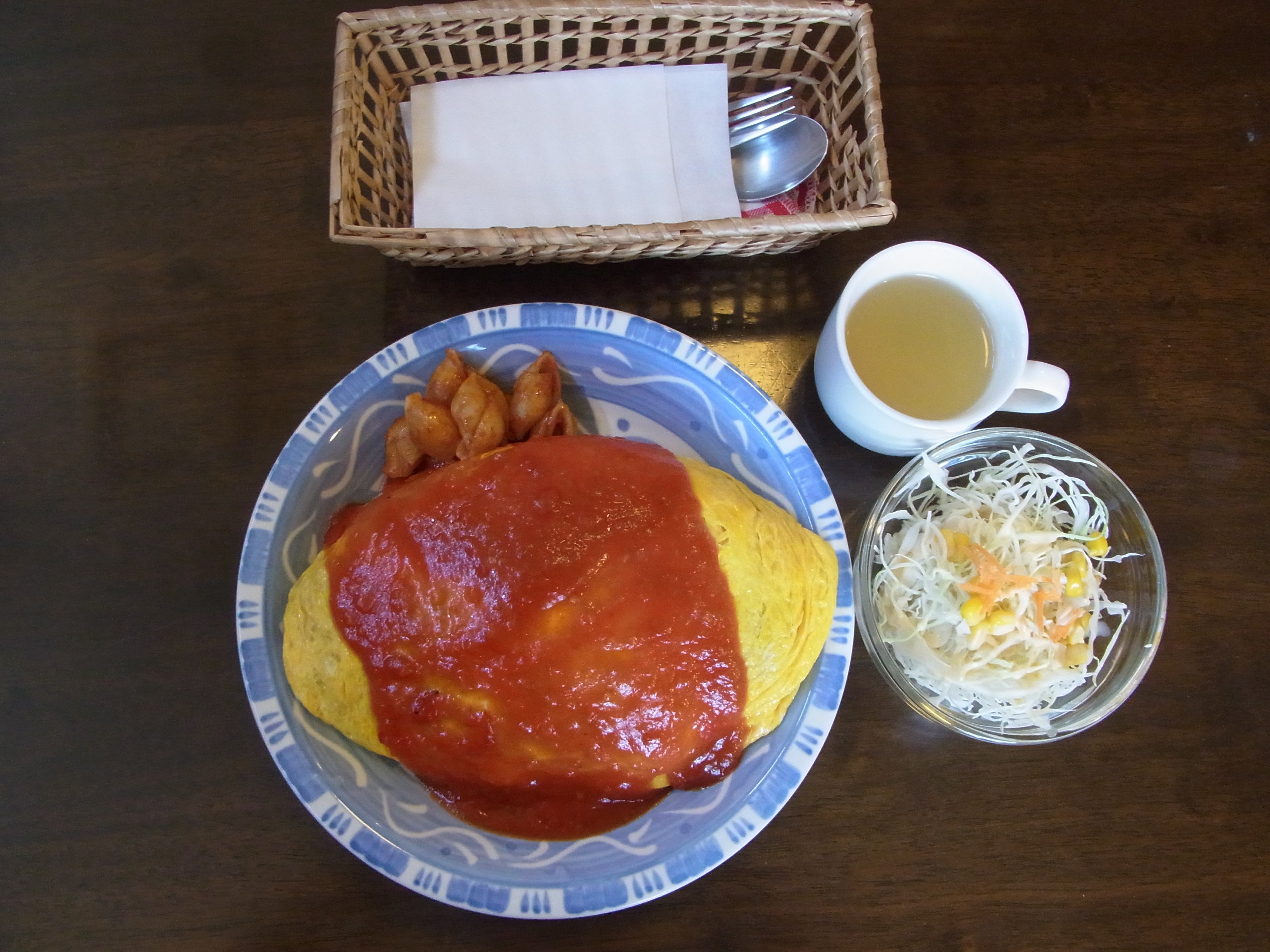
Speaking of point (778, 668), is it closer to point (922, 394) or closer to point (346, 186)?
point (922, 394)

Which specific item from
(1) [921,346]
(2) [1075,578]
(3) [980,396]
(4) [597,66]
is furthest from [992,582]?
(4) [597,66]

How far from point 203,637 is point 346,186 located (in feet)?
3.30

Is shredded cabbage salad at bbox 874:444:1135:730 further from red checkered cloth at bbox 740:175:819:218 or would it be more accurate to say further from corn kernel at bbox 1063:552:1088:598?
red checkered cloth at bbox 740:175:819:218

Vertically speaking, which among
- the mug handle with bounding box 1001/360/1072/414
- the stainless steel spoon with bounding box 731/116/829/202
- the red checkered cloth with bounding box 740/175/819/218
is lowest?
the mug handle with bounding box 1001/360/1072/414

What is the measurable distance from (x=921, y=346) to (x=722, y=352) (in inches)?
17.3

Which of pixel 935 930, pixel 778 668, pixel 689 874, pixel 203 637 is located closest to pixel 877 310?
pixel 778 668

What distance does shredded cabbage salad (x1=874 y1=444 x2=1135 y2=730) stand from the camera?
1488 mm

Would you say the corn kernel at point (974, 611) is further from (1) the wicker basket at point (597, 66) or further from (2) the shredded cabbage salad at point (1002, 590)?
(1) the wicker basket at point (597, 66)

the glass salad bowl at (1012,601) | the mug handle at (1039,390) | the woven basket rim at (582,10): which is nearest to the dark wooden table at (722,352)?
the glass salad bowl at (1012,601)

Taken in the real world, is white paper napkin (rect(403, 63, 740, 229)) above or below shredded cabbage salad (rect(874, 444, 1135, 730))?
above

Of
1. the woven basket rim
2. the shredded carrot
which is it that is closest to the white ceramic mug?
the shredded carrot

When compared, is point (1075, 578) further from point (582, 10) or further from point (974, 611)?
point (582, 10)

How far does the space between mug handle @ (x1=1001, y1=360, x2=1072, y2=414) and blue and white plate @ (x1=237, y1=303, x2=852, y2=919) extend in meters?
0.44

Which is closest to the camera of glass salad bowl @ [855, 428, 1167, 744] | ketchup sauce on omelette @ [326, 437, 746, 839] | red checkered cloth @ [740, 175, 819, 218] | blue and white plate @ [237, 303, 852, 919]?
ketchup sauce on omelette @ [326, 437, 746, 839]
